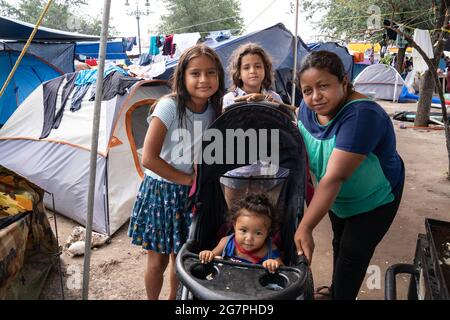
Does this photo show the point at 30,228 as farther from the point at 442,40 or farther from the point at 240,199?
the point at 442,40

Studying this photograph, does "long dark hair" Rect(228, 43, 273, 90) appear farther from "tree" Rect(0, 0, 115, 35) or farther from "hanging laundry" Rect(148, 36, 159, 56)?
"tree" Rect(0, 0, 115, 35)

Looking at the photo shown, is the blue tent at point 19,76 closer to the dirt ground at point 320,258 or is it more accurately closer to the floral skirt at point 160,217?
the dirt ground at point 320,258

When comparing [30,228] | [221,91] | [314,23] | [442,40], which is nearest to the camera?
[221,91]

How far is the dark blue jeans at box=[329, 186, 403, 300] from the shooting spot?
5.94ft

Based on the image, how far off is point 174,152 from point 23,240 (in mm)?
1088

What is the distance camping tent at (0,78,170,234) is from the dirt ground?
0.28m

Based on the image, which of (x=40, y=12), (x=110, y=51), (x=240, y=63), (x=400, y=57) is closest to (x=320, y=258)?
(x=240, y=63)

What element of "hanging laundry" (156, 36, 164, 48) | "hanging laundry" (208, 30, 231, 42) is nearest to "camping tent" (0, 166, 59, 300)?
"hanging laundry" (208, 30, 231, 42)

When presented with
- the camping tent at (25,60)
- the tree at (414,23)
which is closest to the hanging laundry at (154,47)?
the tree at (414,23)

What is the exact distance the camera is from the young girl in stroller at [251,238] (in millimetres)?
1716

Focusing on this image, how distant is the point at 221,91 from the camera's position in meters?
2.01

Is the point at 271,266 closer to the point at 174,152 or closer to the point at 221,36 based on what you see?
the point at 174,152
